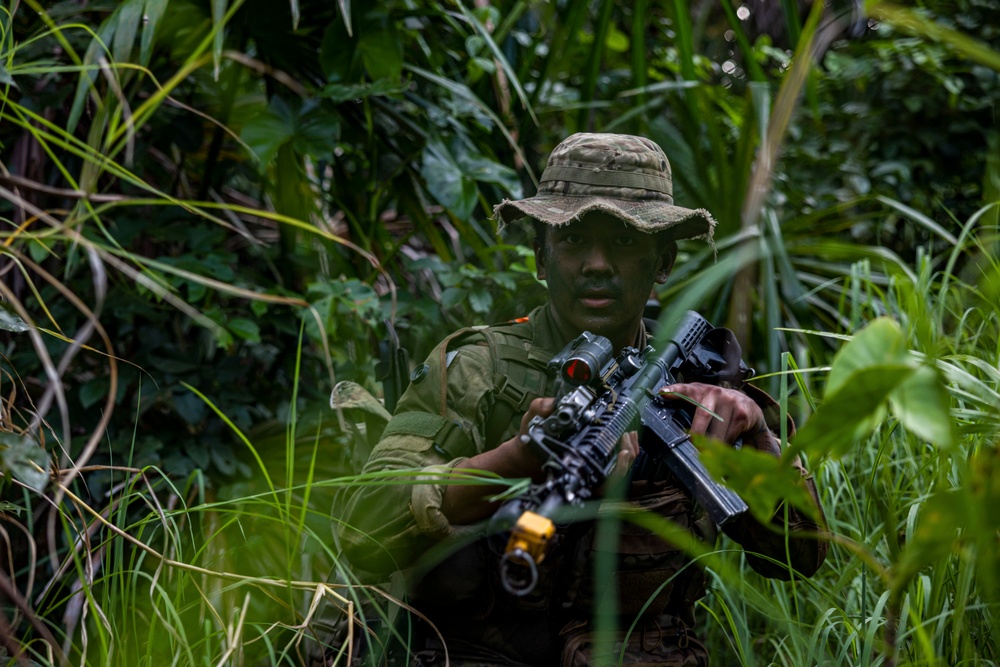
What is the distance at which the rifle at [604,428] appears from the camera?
0.99 metres

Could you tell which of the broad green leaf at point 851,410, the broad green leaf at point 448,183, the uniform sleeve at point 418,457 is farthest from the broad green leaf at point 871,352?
the broad green leaf at point 448,183

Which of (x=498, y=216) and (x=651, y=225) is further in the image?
(x=498, y=216)

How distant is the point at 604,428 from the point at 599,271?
462mm

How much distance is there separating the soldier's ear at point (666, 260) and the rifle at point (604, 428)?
0.36 ft

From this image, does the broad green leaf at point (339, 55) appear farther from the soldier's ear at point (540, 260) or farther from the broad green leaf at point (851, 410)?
the broad green leaf at point (851, 410)

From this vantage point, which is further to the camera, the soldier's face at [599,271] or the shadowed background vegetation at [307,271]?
the shadowed background vegetation at [307,271]

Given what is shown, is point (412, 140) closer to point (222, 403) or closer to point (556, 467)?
point (222, 403)

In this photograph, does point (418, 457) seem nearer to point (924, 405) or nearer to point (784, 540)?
point (784, 540)

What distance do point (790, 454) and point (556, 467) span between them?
0.35 m

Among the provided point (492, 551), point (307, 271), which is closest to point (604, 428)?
point (492, 551)

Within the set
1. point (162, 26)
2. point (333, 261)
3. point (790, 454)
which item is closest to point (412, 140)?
point (333, 261)

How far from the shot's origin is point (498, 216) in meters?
1.73

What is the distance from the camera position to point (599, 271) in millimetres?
1564

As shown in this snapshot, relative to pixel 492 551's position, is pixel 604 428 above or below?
above
